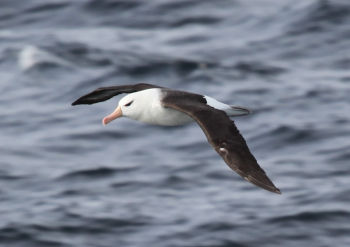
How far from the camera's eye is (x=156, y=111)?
1537cm

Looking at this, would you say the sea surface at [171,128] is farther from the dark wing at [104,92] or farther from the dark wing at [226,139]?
the dark wing at [226,139]

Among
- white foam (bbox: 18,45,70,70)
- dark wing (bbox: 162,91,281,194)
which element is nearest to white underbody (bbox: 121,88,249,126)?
dark wing (bbox: 162,91,281,194)

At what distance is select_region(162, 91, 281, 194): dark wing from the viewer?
44.8 feet

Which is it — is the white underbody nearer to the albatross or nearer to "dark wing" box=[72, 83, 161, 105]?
the albatross

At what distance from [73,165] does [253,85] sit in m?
8.41

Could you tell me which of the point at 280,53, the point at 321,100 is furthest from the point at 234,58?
the point at 321,100

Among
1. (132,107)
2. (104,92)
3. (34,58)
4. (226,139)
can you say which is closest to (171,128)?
(34,58)

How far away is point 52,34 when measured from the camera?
4241 centimetres

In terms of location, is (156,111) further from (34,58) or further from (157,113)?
(34,58)

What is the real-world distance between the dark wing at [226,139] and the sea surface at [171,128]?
1130cm

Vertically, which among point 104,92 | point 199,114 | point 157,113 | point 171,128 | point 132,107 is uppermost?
point 171,128

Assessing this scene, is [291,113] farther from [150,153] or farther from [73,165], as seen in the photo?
[73,165]

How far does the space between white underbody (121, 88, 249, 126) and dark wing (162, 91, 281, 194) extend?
0.29 metres

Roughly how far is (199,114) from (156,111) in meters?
1.06
